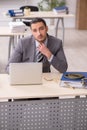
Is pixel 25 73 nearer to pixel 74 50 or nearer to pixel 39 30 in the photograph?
pixel 39 30

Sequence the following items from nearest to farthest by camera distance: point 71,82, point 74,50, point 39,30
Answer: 1. point 71,82
2. point 39,30
3. point 74,50

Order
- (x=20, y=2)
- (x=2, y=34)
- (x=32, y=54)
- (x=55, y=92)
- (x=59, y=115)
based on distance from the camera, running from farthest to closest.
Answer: (x=20, y=2)
(x=2, y=34)
(x=32, y=54)
(x=59, y=115)
(x=55, y=92)

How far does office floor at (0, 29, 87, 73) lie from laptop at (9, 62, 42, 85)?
2.44 meters

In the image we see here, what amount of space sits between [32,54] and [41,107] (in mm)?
640

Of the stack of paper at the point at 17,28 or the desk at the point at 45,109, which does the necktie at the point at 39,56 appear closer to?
the desk at the point at 45,109

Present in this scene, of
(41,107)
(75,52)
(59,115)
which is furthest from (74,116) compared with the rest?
(75,52)

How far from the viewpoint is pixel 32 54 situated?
2.76 metres

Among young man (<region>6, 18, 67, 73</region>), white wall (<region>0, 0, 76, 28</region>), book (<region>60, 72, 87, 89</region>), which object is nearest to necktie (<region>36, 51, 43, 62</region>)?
young man (<region>6, 18, 67, 73</region>)

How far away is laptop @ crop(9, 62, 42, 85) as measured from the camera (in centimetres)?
221

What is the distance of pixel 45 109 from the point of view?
2279 mm

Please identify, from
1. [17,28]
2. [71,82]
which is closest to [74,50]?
[17,28]

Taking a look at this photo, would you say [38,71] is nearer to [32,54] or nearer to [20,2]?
[32,54]

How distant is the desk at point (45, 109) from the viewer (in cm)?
220

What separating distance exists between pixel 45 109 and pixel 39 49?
0.60m
